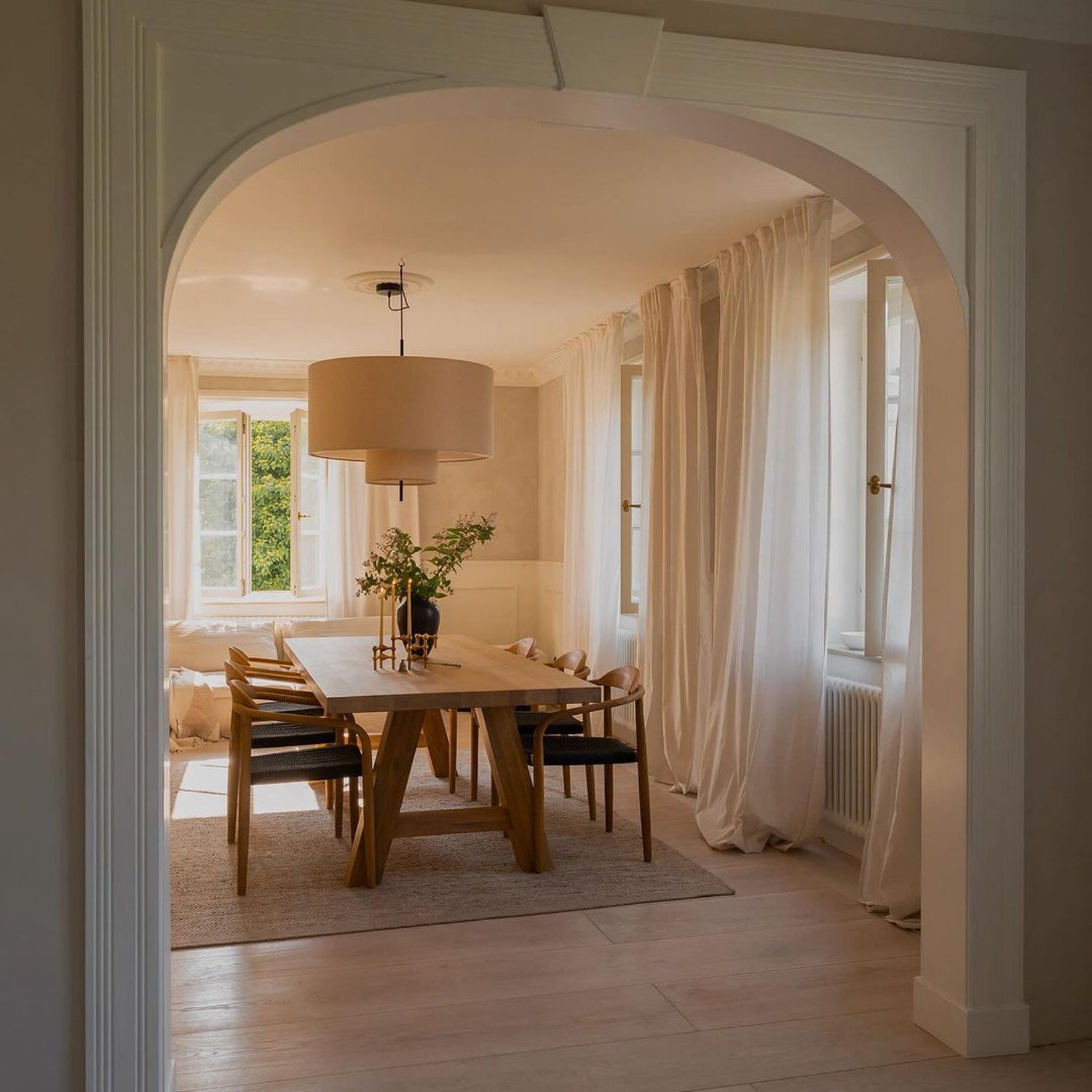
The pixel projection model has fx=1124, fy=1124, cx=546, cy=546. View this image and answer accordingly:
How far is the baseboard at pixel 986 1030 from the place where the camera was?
2934mm

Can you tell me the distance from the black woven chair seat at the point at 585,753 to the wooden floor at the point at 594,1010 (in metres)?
0.68

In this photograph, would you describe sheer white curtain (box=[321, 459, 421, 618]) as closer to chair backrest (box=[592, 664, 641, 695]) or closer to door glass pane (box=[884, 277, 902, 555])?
chair backrest (box=[592, 664, 641, 695])

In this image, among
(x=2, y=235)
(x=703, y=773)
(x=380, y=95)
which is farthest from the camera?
(x=703, y=773)

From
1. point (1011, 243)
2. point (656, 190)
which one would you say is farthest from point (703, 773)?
point (1011, 243)

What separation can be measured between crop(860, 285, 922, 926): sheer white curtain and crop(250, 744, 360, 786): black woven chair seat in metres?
1.95

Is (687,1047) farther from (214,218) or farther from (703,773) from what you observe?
(214,218)

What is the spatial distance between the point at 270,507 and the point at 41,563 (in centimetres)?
671

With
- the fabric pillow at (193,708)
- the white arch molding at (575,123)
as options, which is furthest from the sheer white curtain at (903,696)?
the fabric pillow at (193,708)

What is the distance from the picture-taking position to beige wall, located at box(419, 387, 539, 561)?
912cm

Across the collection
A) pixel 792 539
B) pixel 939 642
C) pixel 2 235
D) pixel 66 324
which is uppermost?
pixel 2 235

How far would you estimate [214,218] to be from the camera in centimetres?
479

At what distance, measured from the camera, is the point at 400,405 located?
186 inches

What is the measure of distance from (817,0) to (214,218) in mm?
2846

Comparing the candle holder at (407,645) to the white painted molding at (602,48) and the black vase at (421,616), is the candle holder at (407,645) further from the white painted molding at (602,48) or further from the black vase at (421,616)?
the white painted molding at (602,48)
